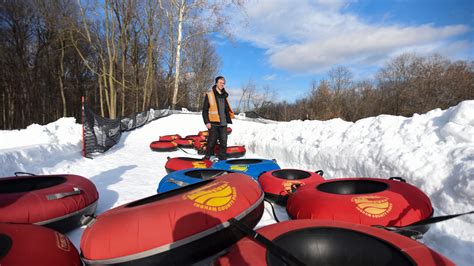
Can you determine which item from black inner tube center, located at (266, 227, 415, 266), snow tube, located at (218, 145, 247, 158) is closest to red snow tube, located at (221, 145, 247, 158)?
snow tube, located at (218, 145, 247, 158)

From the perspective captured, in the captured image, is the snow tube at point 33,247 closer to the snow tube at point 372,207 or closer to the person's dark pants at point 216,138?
the snow tube at point 372,207

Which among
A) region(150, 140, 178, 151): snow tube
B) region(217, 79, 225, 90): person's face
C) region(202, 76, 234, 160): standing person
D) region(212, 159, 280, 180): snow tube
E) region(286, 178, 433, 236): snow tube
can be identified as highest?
region(217, 79, 225, 90): person's face

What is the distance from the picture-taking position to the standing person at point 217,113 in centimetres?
643

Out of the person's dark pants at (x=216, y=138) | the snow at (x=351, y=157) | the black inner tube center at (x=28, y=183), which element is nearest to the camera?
the snow at (x=351, y=157)

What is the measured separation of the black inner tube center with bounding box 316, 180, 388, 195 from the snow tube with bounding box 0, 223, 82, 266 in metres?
2.29

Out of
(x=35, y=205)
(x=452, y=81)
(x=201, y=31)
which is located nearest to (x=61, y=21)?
(x=201, y=31)

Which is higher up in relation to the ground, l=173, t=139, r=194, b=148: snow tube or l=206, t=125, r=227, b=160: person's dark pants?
l=206, t=125, r=227, b=160: person's dark pants

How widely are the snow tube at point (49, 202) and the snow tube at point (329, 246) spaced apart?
209cm

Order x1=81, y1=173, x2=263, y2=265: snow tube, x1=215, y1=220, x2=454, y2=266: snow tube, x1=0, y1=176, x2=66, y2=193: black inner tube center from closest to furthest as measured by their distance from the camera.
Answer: x1=215, y1=220, x2=454, y2=266: snow tube → x1=81, y1=173, x2=263, y2=265: snow tube → x1=0, y1=176, x2=66, y2=193: black inner tube center

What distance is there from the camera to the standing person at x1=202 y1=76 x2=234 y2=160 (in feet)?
21.1

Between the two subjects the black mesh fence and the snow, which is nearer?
the snow

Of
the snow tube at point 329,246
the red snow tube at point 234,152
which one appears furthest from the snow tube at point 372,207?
the red snow tube at point 234,152

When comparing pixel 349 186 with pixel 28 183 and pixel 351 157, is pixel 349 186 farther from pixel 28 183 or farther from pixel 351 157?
pixel 28 183

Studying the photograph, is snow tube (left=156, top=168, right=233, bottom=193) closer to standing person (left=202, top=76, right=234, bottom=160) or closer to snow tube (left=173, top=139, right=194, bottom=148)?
standing person (left=202, top=76, right=234, bottom=160)
